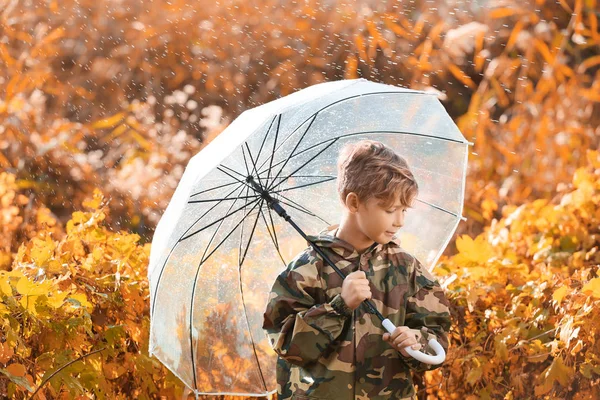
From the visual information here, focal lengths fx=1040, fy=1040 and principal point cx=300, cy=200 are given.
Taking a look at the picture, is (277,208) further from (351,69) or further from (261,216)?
(351,69)

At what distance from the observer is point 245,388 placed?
9.27ft

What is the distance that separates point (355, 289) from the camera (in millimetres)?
2244

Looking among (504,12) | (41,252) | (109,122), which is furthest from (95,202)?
(504,12)

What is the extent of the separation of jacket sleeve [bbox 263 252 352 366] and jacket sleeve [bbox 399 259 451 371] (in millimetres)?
167

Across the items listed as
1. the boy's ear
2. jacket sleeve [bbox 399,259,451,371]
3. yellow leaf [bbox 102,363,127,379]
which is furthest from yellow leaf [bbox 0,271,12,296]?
jacket sleeve [bbox 399,259,451,371]

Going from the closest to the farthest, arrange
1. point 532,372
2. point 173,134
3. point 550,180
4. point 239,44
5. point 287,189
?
point 287,189 < point 532,372 < point 550,180 < point 173,134 < point 239,44

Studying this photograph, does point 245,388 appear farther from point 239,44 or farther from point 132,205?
point 239,44

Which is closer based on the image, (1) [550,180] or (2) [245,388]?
(2) [245,388]

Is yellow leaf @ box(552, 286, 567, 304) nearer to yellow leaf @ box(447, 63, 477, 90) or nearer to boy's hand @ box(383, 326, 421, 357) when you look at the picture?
boy's hand @ box(383, 326, 421, 357)

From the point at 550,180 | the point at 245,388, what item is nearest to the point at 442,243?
the point at 245,388

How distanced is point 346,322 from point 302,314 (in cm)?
12

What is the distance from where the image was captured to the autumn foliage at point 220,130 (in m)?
2.91

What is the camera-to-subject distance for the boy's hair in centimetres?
231

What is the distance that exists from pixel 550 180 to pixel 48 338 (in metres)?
3.08
